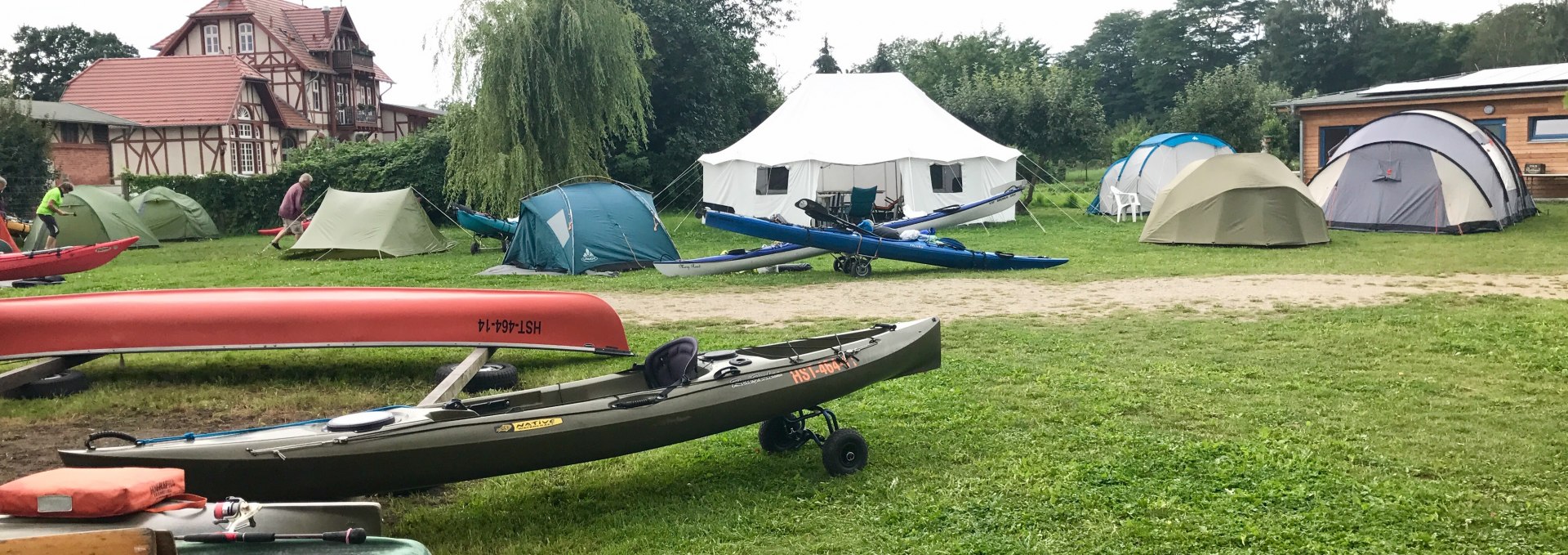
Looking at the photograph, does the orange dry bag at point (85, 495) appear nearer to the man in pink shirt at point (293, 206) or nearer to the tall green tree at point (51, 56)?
the man in pink shirt at point (293, 206)

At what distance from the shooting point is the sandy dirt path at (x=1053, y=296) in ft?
32.2

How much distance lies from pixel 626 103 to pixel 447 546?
575 inches

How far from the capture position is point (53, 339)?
721 cm

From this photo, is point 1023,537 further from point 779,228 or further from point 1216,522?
point 779,228

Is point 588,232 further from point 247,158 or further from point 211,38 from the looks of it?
point 211,38

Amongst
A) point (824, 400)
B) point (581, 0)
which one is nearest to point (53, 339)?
point (824, 400)

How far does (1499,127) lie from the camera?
22.7 m

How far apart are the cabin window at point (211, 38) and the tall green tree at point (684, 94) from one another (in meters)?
21.9

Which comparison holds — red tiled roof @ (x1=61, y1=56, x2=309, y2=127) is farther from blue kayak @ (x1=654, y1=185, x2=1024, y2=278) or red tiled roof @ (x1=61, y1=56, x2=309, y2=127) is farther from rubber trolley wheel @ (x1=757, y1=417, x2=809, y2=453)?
rubber trolley wheel @ (x1=757, y1=417, x2=809, y2=453)

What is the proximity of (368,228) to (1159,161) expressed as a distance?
13.8 meters

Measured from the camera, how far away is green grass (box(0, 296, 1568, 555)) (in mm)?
4316

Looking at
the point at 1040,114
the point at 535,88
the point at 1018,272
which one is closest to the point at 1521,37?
the point at 1040,114

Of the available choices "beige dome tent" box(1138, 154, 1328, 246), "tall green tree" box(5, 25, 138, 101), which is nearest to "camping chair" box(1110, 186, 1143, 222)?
"beige dome tent" box(1138, 154, 1328, 246)

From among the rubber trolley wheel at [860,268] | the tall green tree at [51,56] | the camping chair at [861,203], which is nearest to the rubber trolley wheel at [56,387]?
the rubber trolley wheel at [860,268]
